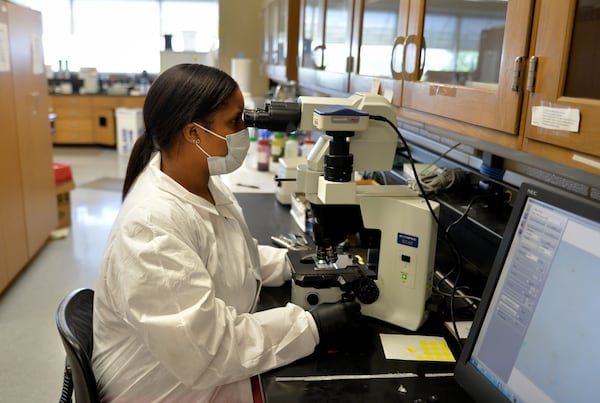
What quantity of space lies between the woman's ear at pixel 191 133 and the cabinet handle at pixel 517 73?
72 cm

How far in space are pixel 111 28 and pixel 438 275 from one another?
25.3ft

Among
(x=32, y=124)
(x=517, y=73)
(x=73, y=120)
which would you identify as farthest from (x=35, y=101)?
(x=73, y=120)

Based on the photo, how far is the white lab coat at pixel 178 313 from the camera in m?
1.03

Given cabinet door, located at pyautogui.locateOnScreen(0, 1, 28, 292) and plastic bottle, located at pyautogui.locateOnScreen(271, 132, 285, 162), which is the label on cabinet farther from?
cabinet door, located at pyautogui.locateOnScreen(0, 1, 28, 292)

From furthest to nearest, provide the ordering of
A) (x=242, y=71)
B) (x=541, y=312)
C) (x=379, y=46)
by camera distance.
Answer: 1. (x=242, y=71)
2. (x=379, y=46)
3. (x=541, y=312)

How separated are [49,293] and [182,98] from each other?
243 cm

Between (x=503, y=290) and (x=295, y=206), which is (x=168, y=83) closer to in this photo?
(x=503, y=290)

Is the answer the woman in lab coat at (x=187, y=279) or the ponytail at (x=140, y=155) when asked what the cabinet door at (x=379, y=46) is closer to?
the woman in lab coat at (x=187, y=279)

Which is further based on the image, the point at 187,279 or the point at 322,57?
the point at 322,57

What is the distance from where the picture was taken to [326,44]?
225 cm

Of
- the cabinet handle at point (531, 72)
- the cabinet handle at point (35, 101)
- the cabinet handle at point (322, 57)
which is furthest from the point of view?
the cabinet handle at point (35, 101)

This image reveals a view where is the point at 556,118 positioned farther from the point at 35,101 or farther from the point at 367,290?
the point at 35,101

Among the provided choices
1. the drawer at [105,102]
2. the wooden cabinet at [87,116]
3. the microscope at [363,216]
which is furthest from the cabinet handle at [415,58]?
the drawer at [105,102]

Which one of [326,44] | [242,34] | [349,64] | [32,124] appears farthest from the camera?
[242,34]
